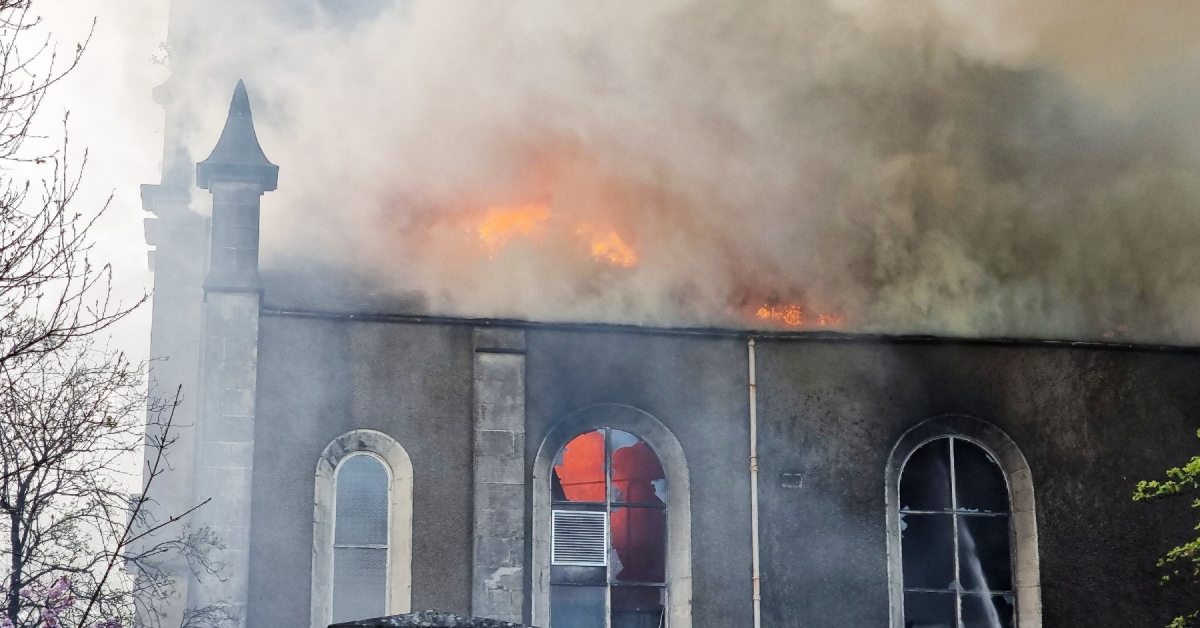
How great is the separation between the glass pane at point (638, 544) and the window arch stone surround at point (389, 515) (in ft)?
8.77

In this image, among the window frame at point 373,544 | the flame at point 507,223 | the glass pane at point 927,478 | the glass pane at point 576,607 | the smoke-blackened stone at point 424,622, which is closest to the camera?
the smoke-blackened stone at point 424,622

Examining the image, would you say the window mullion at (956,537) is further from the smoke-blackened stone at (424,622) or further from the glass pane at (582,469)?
the smoke-blackened stone at (424,622)

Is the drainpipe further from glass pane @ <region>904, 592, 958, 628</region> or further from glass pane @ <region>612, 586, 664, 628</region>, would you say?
glass pane @ <region>904, 592, 958, 628</region>

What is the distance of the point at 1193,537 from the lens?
18312 mm

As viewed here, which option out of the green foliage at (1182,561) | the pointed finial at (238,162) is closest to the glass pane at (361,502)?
the pointed finial at (238,162)

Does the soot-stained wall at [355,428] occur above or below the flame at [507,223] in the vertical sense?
below

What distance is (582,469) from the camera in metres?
18.0

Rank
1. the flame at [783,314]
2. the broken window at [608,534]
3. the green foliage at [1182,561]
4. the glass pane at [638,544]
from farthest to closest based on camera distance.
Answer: the flame at [783,314] → the glass pane at [638,544] → the broken window at [608,534] → the green foliage at [1182,561]

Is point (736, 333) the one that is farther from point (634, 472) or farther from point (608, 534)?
point (608, 534)

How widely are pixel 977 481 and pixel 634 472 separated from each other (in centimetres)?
463

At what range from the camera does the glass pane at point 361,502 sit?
17250 mm

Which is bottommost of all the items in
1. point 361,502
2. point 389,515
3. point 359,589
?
point 359,589

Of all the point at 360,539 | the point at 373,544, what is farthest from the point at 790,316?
the point at 360,539

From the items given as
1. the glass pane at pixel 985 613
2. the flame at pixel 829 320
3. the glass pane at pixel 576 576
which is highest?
the flame at pixel 829 320
